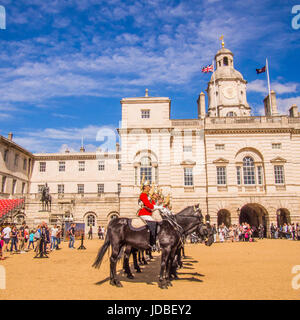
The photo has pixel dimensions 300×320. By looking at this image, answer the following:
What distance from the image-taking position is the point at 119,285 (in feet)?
28.2

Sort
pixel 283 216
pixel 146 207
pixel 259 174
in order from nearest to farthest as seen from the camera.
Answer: pixel 146 207, pixel 259 174, pixel 283 216

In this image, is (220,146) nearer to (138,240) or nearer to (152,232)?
(152,232)

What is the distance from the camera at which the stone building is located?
1166 inches

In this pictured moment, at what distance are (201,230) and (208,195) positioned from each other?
66.1 ft

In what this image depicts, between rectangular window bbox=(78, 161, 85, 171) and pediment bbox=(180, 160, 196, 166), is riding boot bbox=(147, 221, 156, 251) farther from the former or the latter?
rectangular window bbox=(78, 161, 85, 171)

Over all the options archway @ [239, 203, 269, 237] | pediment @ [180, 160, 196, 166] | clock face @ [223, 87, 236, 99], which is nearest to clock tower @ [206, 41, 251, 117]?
clock face @ [223, 87, 236, 99]

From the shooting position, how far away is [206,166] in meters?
30.6

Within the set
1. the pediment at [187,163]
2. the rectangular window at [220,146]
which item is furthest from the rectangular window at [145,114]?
the rectangular window at [220,146]

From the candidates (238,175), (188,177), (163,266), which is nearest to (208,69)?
(238,175)

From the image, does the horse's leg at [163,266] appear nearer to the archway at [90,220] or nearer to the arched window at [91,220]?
the archway at [90,220]

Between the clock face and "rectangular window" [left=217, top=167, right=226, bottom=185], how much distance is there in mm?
19918

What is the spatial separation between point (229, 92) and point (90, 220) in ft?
101

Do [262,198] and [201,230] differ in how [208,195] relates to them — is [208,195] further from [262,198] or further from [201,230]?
[201,230]
